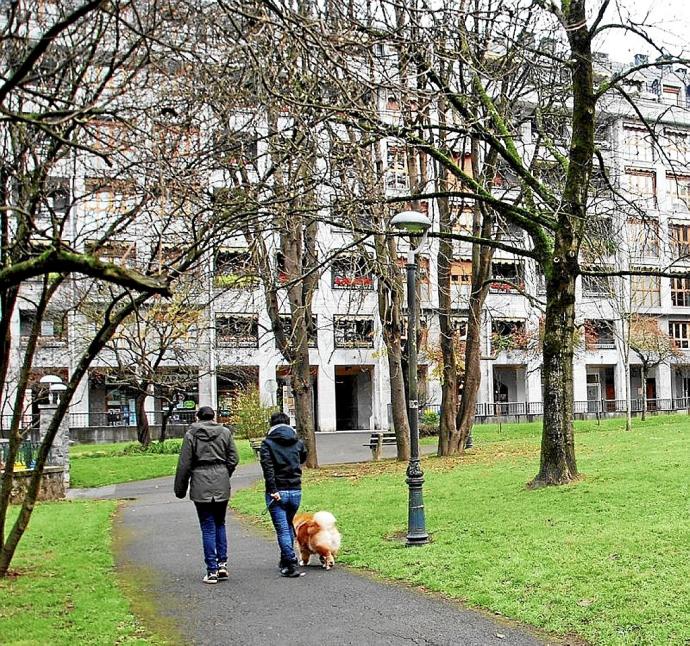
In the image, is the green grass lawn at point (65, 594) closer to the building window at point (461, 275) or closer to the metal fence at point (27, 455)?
the metal fence at point (27, 455)

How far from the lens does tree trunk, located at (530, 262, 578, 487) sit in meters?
15.6

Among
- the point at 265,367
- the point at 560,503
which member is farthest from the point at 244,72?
the point at 265,367

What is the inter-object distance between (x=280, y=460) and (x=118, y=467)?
791 inches

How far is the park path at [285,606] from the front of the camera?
309 inches

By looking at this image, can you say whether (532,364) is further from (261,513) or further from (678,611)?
(678,611)

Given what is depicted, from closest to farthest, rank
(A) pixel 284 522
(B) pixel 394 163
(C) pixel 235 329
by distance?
(A) pixel 284 522 < (B) pixel 394 163 < (C) pixel 235 329

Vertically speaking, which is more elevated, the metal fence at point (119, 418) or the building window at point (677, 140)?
the building window at point (677, 140)

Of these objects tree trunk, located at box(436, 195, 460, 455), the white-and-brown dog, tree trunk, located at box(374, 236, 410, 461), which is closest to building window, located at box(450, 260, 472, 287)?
tree trunk, located at box(436, 195, 460, 455)

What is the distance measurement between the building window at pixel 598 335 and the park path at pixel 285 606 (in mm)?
44521

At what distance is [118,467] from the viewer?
29641mm

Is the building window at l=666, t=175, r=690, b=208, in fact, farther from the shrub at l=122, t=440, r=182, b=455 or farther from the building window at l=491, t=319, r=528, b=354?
the shrub at l=122, t=440, r=182, b=455

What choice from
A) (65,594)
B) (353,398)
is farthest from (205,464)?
(353,398)

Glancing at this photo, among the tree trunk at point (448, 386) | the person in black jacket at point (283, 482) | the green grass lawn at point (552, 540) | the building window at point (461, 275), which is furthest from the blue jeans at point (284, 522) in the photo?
the building window at point (461, 275)

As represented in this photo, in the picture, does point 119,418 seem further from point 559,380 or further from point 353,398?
point 559,380
